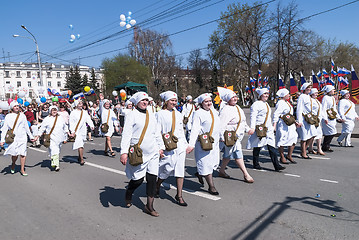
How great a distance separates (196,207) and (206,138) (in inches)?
45.4

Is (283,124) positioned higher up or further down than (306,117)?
further down

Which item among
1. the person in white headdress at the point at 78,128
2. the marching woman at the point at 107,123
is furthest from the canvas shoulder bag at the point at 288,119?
the person in white headdress at the point at 78,128

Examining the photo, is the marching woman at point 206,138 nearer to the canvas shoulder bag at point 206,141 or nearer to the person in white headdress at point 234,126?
the canvas shoulder bag at point 206,141

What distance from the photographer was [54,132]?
797 cm

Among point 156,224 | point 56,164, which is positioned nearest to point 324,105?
point 156,224

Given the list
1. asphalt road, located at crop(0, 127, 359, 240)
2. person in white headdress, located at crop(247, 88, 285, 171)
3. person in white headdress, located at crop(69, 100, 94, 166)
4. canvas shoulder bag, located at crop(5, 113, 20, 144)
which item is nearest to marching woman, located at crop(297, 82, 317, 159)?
asphalt road, located at crop(0, 127, 359, 240)

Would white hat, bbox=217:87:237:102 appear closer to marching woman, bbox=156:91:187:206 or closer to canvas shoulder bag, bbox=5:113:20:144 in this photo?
marching woman, bbox=156:91:187:206

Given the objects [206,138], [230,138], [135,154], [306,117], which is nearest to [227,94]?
[230,138]

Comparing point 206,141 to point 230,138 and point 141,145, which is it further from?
point 141,145

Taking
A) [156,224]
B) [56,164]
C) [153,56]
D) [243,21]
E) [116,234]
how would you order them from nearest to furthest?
1. [116,234]
2. [156,224]
3. [56,164]
4. [243,21]
5. [153,56]

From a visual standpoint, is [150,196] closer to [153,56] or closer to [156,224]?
[156,224]

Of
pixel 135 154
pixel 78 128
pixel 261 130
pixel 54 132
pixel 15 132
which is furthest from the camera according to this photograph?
pixel 78 128

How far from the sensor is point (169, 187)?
19.8 ft

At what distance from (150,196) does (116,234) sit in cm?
78
